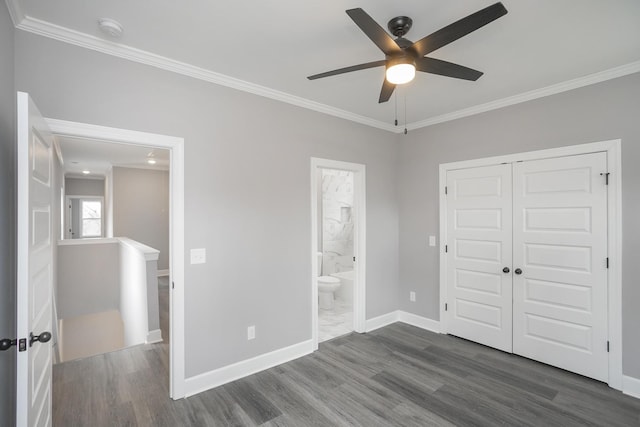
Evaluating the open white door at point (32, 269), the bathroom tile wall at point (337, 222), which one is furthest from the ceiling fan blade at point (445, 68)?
the bathroom tile wall at point (337, 222)

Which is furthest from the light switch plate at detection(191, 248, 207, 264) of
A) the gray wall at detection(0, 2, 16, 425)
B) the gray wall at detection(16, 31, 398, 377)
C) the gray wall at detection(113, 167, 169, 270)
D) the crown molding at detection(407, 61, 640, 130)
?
the gray wall at detection(113, 167, 169, 270)

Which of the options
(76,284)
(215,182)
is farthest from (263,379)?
(76,284)

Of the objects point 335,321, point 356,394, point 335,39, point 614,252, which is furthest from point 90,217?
point 614,252

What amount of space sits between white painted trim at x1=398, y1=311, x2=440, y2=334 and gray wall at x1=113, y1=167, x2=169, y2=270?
5963 millimetres

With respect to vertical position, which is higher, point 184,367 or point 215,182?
point 215,182

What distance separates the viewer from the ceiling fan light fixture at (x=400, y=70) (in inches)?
70.7

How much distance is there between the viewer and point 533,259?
10.4 feet

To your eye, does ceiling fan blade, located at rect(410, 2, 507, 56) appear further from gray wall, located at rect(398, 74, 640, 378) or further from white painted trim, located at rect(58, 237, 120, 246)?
white painted trim, located at rect(58, 237, 120, 246)

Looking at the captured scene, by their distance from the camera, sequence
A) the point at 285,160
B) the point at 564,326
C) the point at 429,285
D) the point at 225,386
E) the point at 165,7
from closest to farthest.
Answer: the point at 165,7 < the point at 225,386 < the point at 564,326 < the point at 285,160 < the point at 429,285

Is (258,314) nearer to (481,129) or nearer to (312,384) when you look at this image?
(312,384)

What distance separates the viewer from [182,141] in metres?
2.54

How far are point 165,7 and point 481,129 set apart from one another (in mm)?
3304

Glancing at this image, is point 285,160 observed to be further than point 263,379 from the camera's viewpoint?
Yes

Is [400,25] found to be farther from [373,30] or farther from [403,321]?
[403,321]
